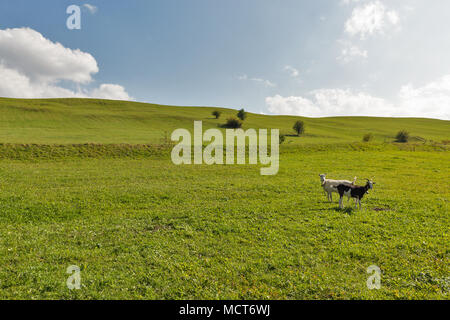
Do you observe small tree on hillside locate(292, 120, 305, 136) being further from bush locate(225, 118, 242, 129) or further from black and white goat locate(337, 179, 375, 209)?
black and white goat locate(337, 179, 375, 209)

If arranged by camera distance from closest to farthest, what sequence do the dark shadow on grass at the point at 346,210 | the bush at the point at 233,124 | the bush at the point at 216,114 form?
the dark shadow on grass at the point at 346,210 → the bush at the point at 233,124 → the bush at the point at 216,114

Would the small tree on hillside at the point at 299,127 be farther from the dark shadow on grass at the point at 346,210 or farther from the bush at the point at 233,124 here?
the dark shadow on grass at the point at 346,210

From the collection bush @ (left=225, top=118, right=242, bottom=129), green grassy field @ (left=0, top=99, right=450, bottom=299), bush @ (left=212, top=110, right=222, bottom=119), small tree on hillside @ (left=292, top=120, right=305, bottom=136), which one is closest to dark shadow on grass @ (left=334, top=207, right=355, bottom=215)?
green grassy field @ (left=0, top=99, right=450, bottom=299)

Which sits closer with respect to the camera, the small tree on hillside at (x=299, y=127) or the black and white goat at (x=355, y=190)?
the black and white goat at (x=355, y=190)

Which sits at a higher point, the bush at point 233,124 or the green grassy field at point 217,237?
the bush at point 233,124

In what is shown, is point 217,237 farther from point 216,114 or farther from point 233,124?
point 216,114

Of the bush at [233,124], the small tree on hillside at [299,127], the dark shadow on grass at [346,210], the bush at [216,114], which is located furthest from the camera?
the bush at [216,114]

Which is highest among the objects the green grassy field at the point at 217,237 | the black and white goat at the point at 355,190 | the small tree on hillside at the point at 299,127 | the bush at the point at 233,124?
the bush at the point at 233,124

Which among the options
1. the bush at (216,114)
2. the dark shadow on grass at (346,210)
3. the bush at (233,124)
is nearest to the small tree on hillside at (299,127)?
the bush at (233,124)

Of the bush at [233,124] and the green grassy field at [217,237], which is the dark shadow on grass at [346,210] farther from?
the bush at [233,124]

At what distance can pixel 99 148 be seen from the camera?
40.5 m

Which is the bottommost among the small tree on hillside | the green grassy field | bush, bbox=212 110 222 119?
the green grassy field

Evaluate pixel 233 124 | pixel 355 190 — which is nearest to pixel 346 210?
pixel 355 190

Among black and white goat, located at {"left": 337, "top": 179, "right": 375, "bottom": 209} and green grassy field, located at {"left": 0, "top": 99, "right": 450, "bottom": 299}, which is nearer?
green grassy field, located at {"left": 0, "top": 99, "right": 450, "bottom": 299}
